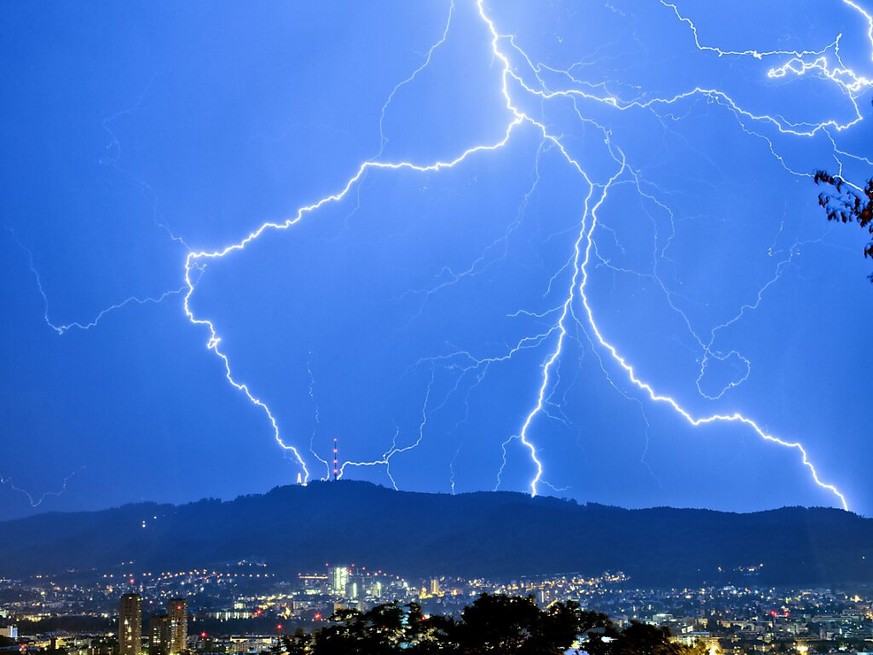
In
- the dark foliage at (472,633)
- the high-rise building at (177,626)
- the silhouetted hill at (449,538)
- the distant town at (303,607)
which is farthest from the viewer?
the silhouetted hill at (449,538)

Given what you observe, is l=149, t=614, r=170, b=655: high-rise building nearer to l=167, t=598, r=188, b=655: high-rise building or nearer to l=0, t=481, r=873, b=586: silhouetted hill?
l=167, t=598, r=188, b=655: high-rise building

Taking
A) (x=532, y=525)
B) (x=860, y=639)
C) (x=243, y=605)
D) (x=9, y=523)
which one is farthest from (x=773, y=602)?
(x=9, y=523)

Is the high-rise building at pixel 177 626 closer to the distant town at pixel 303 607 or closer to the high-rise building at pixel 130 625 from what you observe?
the distant town at pixel 303 607

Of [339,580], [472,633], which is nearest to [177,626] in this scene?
[339,580]

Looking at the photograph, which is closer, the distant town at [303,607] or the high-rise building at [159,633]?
the distant town at [303,607]

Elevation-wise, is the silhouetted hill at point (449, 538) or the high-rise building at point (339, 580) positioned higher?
the silhouetted hill at point (449, 538)

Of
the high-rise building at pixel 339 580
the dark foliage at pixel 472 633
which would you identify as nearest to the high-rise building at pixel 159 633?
the high-rise building at pixel 339 580
